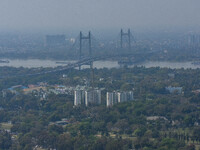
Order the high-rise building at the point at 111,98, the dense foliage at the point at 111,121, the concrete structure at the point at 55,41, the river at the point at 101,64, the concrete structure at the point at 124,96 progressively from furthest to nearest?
the concrete structure at the point at 55,41
the river at the point at 101,64
the concrete structure at the point at 124,96
the high-rise building at the point at 111,98
the dense foliage at the point at 111,121

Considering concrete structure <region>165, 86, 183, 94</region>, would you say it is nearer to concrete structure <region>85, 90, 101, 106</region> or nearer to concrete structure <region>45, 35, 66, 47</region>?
concrete structure <region>85, 90, 101, 106</region>

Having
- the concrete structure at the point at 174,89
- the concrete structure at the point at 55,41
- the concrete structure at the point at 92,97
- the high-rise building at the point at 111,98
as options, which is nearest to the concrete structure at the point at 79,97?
the concrete structure at the point at 92,97

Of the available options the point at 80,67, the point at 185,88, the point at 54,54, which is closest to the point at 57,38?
the point at 54,54

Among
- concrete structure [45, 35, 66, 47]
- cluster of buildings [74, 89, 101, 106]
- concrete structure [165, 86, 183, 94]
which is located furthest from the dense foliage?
concrete structure [45, 35, 66, 47]

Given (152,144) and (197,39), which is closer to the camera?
(152,144)

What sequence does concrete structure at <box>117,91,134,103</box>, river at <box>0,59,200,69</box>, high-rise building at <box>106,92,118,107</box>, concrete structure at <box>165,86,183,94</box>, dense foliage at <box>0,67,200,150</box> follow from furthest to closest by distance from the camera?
1. river at <box>0,59,200,69</box>
2. concrete structure at <box>165,86,183,94</box>
3. concrete structure at <box>117,91,134,103</box>
4. high-rise building at <box>106,92,118,107</box>
5. dense foliage at <box>0,67,200,150</box>

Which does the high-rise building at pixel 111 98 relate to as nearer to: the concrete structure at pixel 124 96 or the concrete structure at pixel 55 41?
the concrete structure at pixel 124 96

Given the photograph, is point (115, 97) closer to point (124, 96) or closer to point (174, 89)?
point (124, 96)

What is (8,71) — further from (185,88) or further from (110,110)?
(110,110)
